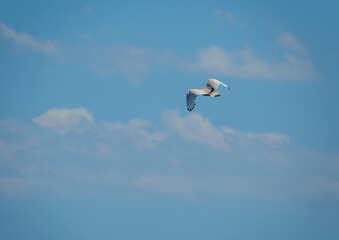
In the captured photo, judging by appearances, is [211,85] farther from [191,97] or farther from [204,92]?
[191,97]

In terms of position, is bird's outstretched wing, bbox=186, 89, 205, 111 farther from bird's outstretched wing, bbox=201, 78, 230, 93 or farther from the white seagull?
bird's outstretched wing, bbox=201, 78, 230, 93

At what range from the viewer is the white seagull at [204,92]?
431 feet

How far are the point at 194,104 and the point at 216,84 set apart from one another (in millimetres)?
7339

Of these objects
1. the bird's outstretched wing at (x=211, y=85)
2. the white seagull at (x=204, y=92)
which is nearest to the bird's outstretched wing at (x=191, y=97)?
the white seagull at (x=204, y=92)

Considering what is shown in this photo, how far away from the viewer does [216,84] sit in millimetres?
131125

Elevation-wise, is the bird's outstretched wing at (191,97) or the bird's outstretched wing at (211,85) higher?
the bird's outstretched wing at (211,85)

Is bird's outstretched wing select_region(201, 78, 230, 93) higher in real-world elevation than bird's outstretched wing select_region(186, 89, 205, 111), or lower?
higher

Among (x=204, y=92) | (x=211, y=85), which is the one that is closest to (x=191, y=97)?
(x=204, y=92)

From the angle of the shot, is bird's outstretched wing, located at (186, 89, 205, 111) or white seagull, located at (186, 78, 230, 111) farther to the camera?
bird's outstretched wing, located at (186, 89, 205, 111)

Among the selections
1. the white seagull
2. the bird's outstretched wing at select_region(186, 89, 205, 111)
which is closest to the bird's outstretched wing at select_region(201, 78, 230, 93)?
the white seagull

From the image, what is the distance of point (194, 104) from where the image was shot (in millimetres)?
134000

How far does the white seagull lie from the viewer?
13150 centimetres

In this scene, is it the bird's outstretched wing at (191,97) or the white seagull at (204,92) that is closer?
the white seagull at (204,92)

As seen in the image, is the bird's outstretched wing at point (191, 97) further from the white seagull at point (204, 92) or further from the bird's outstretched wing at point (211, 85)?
the bird's outstretched wing at point (211, 85)
